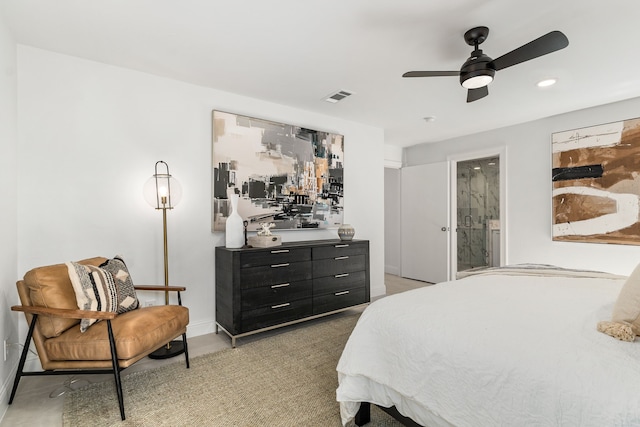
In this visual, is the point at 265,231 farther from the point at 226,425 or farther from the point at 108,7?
the point at 108,7

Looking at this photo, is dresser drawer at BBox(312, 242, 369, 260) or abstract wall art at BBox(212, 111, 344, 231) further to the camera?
dresser drawer at BBox(312, 242, 369, 260)

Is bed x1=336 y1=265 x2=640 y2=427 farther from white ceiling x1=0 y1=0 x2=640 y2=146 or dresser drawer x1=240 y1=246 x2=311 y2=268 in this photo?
white ceiling x1=0 y1=0 x2=640 y2=146

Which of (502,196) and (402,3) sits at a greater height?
(402,3)

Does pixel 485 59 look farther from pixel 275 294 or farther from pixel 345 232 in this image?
pixel 275 294

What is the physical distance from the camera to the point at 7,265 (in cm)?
208

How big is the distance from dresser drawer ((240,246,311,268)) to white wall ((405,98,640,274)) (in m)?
3.07

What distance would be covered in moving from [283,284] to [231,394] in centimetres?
114

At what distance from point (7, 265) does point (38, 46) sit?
5.39ft

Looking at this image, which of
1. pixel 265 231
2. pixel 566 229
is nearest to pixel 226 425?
pixel 265 231

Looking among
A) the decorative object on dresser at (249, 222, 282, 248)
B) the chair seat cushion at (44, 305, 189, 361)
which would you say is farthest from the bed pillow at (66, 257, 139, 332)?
the decorative object on dresser at (249, 222, 282, 248)

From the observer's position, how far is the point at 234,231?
10.0 ft

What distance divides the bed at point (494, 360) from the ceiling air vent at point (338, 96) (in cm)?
219

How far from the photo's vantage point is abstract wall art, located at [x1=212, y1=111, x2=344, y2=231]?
3219 mm

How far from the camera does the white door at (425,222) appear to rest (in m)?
5.13
